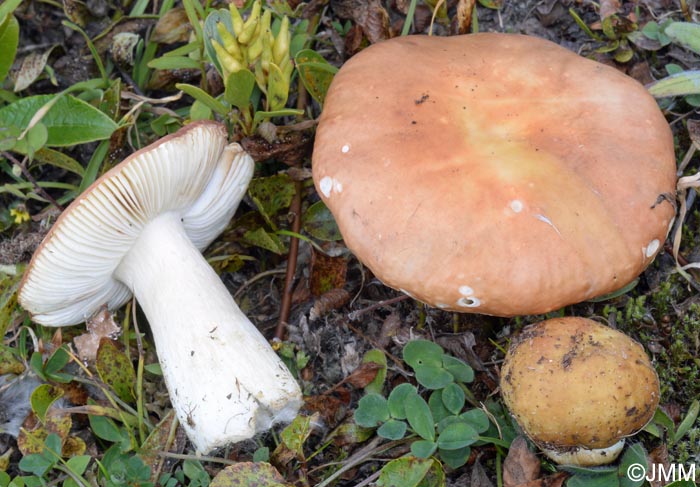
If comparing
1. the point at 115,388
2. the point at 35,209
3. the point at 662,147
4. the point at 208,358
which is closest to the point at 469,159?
the point at 662,147

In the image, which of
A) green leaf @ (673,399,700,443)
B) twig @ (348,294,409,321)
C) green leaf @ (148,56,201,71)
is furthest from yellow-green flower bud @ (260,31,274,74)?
green leaf @ (673,399,700,443)

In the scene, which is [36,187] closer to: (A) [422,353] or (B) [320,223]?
(B) [320,223]

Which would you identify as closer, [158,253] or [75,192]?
[158,253]

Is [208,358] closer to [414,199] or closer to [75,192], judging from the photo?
[414,199]

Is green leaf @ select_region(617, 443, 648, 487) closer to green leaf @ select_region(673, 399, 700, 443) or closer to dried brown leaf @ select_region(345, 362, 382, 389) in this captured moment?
green leaf @ select_region(673, 399, 700, 443)

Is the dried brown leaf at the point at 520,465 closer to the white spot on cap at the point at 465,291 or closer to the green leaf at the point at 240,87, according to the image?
the white spot on cap at the point at 465,291

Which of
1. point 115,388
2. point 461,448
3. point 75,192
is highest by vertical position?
point 75,192

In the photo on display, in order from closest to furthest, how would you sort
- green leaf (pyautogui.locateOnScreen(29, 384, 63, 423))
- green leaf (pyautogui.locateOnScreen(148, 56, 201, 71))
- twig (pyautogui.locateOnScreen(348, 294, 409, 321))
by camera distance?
green leaf (pyautogui.locateOnScreen(29, 384, 63, 423)) → green leaf (pyautogui.locateOnScreen(148, 56, 201, 71)) → twig (pyautogui.locateOnScreen(348, 294, 409, 321))

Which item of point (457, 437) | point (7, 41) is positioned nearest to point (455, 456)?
point (457, 437)
